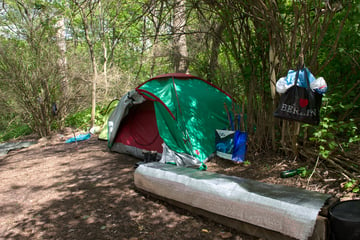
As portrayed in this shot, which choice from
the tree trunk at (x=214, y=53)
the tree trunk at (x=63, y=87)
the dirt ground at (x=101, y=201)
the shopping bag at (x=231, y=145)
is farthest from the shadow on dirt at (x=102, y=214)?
the tree trunk at (x=63, y=87)

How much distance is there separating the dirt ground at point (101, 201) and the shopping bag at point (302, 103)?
0.96 meters

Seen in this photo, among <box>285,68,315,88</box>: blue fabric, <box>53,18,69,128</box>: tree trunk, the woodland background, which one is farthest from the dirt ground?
<box>53,18,69,128</box>: tree trunk

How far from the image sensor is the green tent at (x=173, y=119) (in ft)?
16.9

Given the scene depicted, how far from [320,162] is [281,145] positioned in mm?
749

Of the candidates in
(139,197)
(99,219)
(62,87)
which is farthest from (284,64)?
(62,87)

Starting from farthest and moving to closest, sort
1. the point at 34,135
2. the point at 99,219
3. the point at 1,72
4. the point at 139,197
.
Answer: the point at 34,135
the point at 1,72
the point at 139,197
the point at 99,219

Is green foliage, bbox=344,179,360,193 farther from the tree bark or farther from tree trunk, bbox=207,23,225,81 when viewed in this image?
the tree bark

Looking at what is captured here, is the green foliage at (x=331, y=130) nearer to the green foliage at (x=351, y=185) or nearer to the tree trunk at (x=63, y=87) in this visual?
the green foliage at (x=351, y=185)

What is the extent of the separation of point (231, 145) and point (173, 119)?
1.10 meters

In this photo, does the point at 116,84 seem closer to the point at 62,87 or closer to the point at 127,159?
the point at 62,87

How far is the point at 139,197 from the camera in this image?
3.99 meters

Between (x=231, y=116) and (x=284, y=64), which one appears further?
(x=231, y=116)

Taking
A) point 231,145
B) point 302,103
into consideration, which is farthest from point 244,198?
point 231,145

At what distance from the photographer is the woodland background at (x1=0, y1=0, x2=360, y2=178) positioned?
387cm
